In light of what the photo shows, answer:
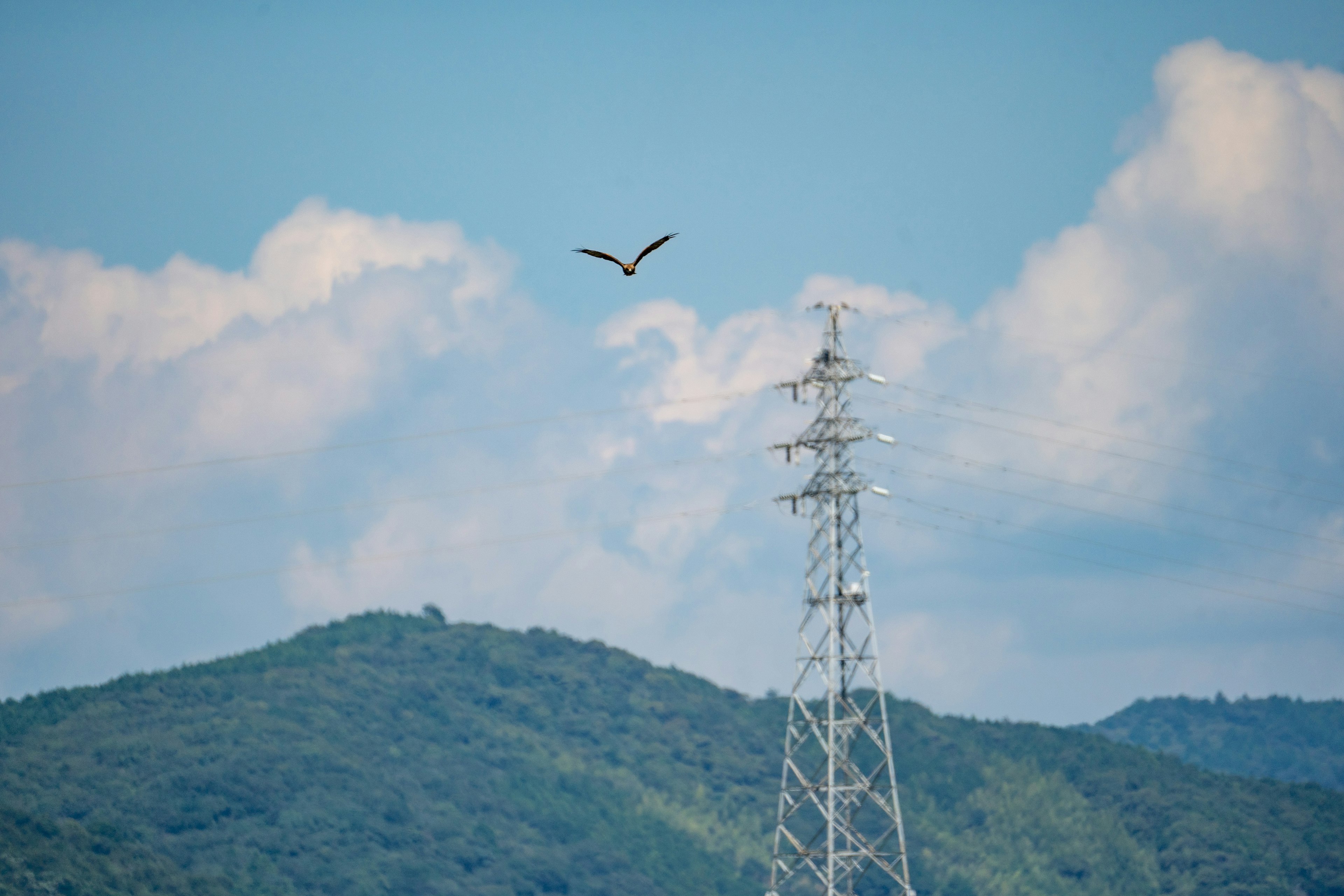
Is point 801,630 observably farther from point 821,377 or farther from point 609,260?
point 609,260

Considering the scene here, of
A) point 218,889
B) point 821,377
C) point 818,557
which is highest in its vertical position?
point 821,377

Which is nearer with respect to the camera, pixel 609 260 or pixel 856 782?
pixel 609 260

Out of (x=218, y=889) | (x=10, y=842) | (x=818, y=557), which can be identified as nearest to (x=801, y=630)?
(x=818, y=557)

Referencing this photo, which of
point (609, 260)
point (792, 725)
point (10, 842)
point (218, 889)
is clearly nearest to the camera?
point (609, 260)

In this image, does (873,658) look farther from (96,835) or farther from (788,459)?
(96,835)

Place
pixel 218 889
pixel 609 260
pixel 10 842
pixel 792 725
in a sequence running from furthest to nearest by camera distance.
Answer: pixel 218 889 < pixel 10 842 < pixel 792 725 < pixel 609 260

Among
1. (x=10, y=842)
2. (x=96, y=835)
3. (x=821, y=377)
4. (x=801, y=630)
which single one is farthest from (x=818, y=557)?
(x=96, y=835)

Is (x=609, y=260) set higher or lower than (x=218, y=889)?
higher

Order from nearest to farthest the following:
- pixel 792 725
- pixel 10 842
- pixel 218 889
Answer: pixel 792 725 → pixel 10 842 → pixel 218 889

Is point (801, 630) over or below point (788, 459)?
below
